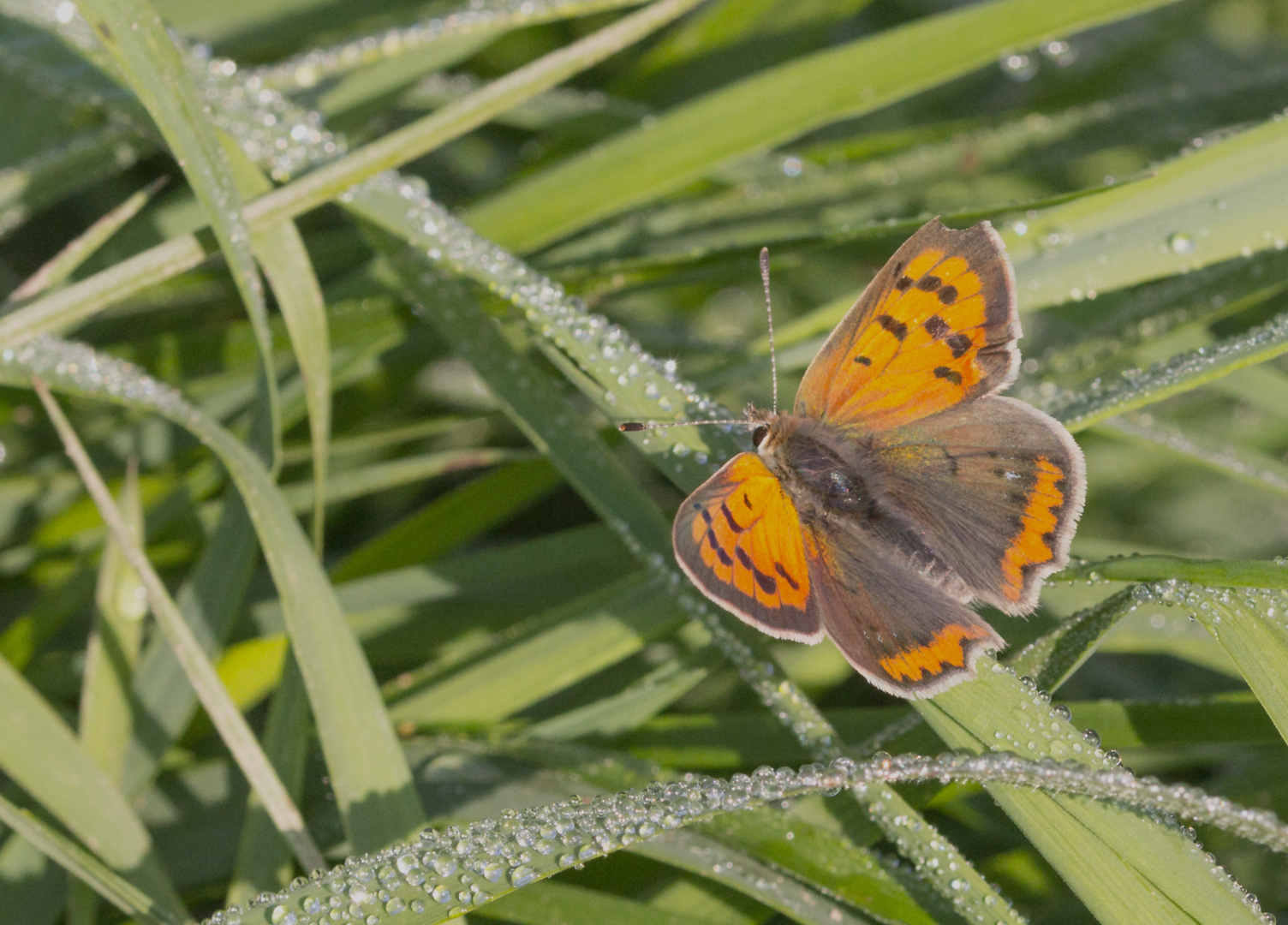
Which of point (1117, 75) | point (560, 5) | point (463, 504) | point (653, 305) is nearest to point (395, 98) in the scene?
point (560, 5)

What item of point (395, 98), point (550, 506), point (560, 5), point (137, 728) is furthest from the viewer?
point (550, 506)

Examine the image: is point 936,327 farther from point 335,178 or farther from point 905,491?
point 335,178

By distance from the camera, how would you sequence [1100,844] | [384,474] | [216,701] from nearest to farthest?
[1100,844] < [216,701] < [384,474]

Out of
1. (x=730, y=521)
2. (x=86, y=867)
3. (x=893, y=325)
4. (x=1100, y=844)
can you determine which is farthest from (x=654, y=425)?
(x=86, y=867)

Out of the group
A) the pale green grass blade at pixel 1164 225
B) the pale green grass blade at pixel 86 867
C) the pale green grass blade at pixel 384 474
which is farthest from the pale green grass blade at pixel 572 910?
the pale green grass blade at pixel 1164 225

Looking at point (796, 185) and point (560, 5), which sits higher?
point (560, 5)

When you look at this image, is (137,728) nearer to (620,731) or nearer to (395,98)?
(620,731)
